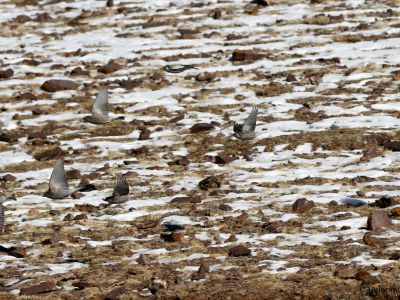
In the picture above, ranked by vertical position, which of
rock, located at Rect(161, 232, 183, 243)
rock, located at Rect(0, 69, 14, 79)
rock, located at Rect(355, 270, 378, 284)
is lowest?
rock, located at Rect(161, 232, 183, 243)

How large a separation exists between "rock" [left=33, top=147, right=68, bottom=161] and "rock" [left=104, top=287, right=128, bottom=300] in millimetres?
3879

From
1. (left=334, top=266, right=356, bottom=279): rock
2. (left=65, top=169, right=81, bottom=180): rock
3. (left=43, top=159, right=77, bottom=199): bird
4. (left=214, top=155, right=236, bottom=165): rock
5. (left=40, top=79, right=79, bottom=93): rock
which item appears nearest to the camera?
(left=334, top=266, right=356, bottom=279): rock

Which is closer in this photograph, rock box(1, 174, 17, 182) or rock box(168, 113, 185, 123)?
rock box(1, 174, 17, 182)

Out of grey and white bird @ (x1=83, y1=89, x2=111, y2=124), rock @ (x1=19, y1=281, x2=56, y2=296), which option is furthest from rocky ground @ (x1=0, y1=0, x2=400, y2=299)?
grey and white bird @ (x1=83, y1=89, x2=111, y2=124)

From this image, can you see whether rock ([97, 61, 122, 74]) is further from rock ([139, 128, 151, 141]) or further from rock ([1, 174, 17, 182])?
rock ([1, 174, 17, 182])

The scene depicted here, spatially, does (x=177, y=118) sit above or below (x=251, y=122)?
below

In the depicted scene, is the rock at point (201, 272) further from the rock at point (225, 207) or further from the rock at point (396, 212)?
the rock at point (396, 212)

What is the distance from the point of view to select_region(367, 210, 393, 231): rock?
25.1 ft

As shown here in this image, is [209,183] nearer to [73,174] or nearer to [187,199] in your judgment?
[187,199]

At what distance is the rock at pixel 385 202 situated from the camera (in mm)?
8141

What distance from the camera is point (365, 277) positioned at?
666 centimetres

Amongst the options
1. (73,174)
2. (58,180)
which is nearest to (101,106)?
(73,174)

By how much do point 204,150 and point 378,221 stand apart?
3014mm

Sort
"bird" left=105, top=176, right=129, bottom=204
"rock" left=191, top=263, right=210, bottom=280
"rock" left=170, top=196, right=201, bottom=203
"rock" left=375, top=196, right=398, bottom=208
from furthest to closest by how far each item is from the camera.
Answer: "bird" left=105, top=176, right=129, bottom=204 → "rock" left=170, top=196, right=201, bottom=203 → "rock" left=375, top=196, right=398, bottom=208 → "rock" left=191, top=263, right=210, bottom=280
